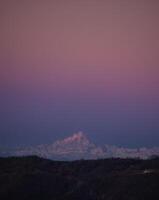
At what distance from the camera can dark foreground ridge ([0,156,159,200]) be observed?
44344 mm

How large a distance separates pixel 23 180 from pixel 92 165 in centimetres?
1062

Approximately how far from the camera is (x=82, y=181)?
48312mm

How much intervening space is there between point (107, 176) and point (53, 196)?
228 inches

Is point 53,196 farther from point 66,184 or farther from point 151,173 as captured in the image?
point 151,173

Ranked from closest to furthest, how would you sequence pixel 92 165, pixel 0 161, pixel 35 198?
pixel 35 198 → pixel 92 165 → pixel 0 161

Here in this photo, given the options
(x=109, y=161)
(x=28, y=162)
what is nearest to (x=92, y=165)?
(x=109, y=161)

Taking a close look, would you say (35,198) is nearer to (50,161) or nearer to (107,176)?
(107,176)

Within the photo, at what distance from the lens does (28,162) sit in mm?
56781

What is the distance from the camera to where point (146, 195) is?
43125mm

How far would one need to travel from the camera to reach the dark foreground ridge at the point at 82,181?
44.3 metres

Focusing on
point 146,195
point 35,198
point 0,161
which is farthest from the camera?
point 0,161

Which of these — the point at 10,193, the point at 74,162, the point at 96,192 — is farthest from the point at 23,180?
the point at 74,162

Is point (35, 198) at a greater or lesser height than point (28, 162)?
lesser

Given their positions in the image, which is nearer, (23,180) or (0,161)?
(23,180)
